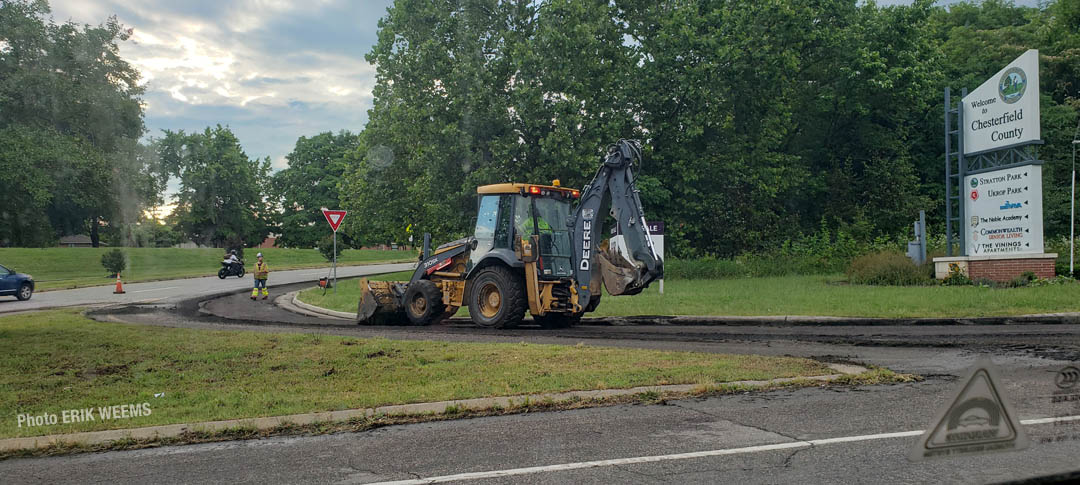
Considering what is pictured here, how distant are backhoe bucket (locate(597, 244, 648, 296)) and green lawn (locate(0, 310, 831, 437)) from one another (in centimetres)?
311

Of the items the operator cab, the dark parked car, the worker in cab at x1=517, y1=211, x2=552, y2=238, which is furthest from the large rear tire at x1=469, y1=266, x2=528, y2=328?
the dark parked car

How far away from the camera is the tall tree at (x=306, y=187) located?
Answer: 82188mm

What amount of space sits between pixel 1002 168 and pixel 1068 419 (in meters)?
19.0

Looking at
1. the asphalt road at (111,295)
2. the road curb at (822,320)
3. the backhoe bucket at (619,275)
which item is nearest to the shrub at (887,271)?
the road curb at (822,320)

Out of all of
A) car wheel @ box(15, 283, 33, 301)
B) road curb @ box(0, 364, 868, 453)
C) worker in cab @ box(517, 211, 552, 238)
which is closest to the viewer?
road curb @ box(0, 364, 868, 453)

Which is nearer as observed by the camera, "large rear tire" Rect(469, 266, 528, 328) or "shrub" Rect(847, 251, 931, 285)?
"large rear tire" Rect(469, 266, 528, 328)

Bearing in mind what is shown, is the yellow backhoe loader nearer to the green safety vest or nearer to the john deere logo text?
the green safety vest

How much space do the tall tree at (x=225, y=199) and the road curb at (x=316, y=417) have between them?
60550mm

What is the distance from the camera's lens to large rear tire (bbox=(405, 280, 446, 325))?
16.4 meters

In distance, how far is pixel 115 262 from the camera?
134 ft

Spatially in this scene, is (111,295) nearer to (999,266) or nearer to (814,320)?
(814,320)

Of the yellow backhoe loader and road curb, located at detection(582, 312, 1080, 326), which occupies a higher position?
the yellow backhoe loader

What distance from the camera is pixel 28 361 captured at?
1016cm

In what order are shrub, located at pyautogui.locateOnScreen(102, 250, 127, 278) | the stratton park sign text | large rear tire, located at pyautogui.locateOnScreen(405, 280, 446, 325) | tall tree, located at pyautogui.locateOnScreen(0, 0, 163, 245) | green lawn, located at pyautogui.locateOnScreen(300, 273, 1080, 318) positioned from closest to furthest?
tall tree, located at pyautogui.locateOnScreen(0, 0, 163, 245) → green lawn, located at pyautogui.locateOnScreen(300, 273, 1080, 318) → large rear tire, located at pyautogui.locateOnScreen(405, 280, 446, 325) → the stratton park sign text → shrub, located at pyautogui.locateOnScreen(102, 250, 127, 278)
